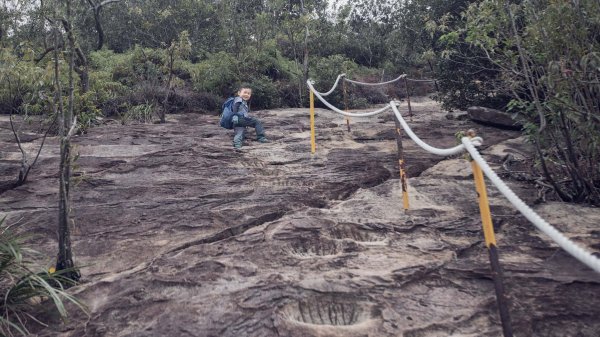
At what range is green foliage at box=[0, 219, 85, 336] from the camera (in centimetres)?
307

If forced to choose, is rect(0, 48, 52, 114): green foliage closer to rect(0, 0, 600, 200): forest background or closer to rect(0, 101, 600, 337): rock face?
rect(0, 0, 600, 200): forest background

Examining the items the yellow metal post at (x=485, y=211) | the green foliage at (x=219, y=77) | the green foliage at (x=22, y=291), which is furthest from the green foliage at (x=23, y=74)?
the green foliage at (x=219, y=77)

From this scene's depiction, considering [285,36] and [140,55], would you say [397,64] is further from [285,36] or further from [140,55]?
[140,55]

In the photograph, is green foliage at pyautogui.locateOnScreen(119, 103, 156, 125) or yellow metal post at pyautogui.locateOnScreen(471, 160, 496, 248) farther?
green foliage at pyautogui.locateOnScreen(119, 103, 156, 125)

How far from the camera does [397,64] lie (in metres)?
17.0

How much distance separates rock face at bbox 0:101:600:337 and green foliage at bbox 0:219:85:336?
0.14 meters

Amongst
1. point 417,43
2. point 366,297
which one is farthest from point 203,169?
point 417,43

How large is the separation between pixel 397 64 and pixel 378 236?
13707 mm

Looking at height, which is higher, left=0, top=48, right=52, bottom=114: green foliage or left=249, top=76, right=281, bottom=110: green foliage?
left=0, top=48, right=52, bottom=114: green foliage

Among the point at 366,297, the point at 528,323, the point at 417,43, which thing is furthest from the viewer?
the point at 417,43

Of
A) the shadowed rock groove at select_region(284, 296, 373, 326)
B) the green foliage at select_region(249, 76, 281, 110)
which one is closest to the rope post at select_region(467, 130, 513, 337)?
the shadowed rock groove at select_region(284, 296, 373, 326)

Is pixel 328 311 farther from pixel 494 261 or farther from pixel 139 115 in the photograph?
pixel 139 115

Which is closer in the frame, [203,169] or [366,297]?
[366,297]

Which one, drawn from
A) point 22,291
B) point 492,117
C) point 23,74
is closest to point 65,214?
point 22,291
